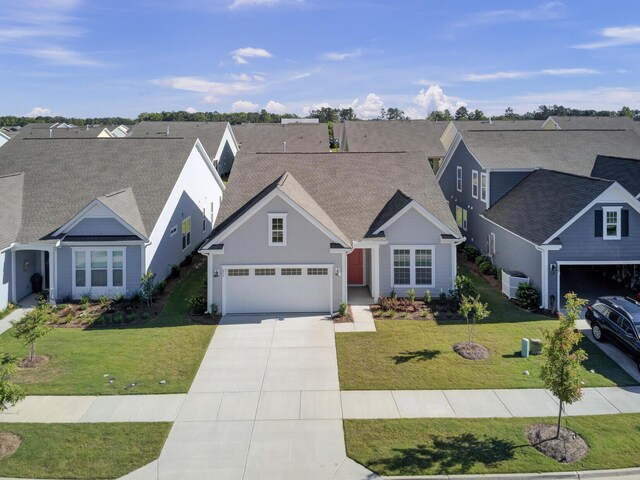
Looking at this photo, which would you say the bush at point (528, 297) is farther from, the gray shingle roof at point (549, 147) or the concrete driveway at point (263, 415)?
the gray shingle roof at point (549, 147)

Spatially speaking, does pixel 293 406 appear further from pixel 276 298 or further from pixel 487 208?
pixel 487 208

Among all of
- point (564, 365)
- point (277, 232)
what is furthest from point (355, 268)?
point (564, 365)

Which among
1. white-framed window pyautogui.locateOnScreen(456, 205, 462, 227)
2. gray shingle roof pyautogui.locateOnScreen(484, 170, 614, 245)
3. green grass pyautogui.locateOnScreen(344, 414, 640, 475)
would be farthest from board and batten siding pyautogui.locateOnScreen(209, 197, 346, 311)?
white-framed window pyautogui.locateOnScreen(456, 205, 462, 227)

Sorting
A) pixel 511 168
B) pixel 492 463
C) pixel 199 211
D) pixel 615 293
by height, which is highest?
pixel 511 168

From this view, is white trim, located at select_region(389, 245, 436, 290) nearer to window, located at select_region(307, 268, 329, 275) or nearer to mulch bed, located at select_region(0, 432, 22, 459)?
window, located at select_region(307, 268, 329, 275)

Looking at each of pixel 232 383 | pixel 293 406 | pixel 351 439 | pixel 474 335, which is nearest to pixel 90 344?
pixel 232 383

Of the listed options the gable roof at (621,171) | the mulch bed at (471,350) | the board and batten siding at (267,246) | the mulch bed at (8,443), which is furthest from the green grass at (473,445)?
the gable roof at (621,171)
